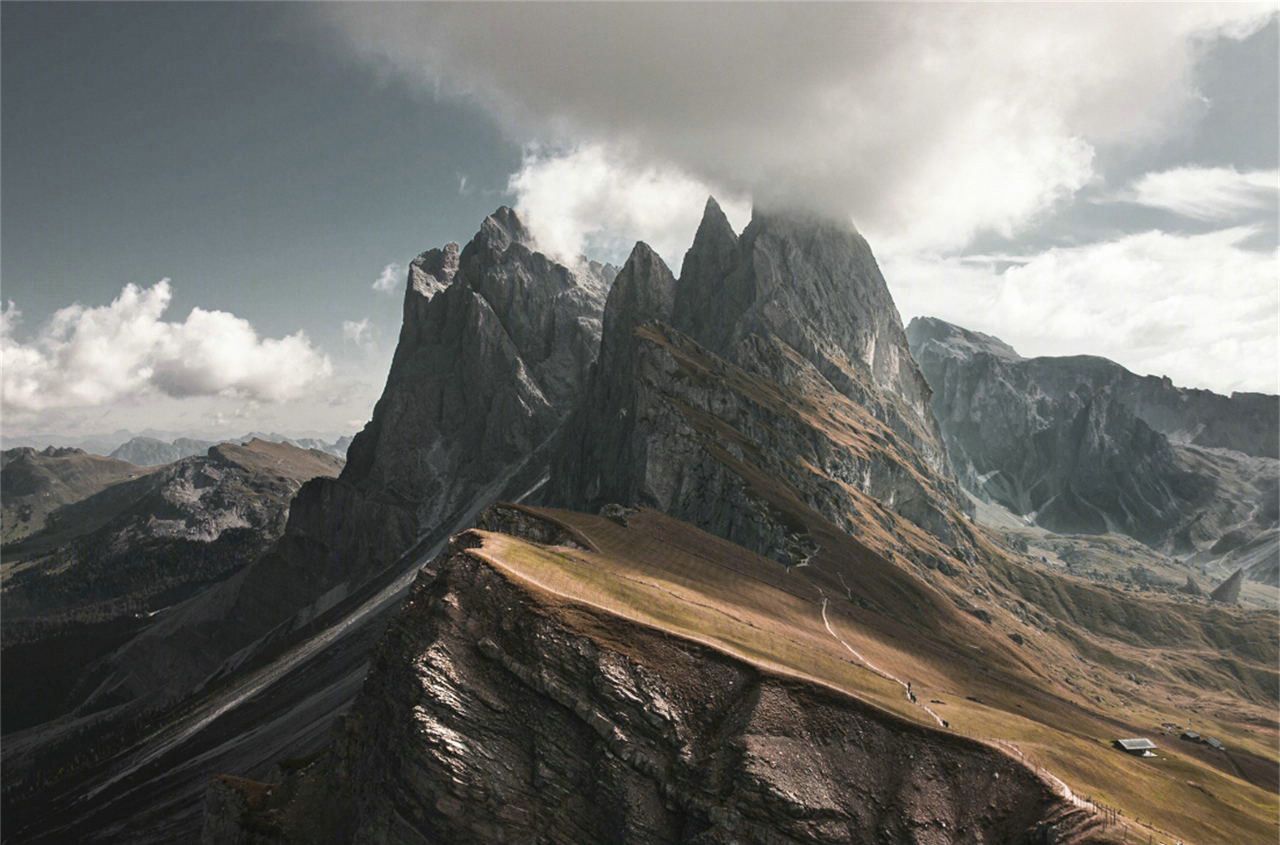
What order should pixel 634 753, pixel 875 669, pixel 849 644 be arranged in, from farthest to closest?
pixel 849 644 → pixel 875 669 → pixel 634 753

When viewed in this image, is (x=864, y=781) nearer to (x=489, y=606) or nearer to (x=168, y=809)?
(x=489, y=606)

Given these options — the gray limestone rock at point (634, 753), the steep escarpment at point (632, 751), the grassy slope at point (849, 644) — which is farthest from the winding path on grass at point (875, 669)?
the steep escarpment at point (632, 751)

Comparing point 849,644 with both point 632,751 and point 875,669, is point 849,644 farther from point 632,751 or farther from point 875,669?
point 632,751

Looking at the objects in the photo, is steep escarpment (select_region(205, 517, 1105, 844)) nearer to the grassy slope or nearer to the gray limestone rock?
the gray limestone rock

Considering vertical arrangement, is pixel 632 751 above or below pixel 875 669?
below

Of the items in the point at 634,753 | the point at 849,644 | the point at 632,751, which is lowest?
the point at 634,753

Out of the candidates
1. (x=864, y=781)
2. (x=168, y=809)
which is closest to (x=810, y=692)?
(x=864, y=781)

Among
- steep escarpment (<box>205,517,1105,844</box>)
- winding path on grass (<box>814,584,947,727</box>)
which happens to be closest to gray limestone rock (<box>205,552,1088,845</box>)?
steep escarpment (<box>205,517,1105,844</box>)

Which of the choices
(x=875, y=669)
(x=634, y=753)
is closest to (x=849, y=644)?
(x=875, y=669)
